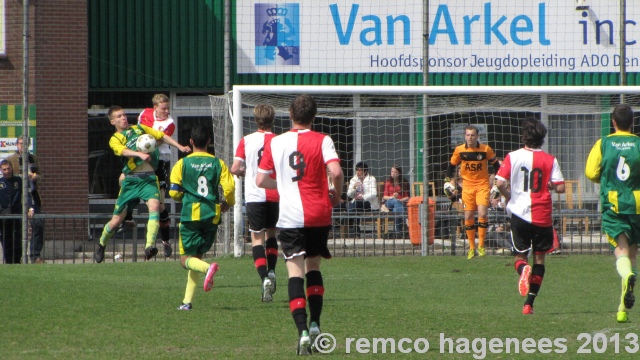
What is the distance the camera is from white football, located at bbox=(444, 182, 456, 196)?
683 inches

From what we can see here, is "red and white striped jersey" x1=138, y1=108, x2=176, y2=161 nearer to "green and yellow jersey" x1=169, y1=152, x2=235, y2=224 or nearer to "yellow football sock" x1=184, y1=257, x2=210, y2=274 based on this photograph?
"green and yellow jersey" x1=169, y1=152, x2=235, y2=224

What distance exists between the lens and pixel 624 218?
29.9ft

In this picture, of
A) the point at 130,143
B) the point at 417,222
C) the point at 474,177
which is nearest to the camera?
the point at 130,143

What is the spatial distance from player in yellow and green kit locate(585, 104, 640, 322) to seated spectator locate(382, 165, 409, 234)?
8.03m

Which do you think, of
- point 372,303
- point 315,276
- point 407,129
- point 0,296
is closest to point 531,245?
point 372,303

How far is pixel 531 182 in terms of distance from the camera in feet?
31.7

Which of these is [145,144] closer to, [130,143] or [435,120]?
[130,143]

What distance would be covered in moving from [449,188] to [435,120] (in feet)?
3.92

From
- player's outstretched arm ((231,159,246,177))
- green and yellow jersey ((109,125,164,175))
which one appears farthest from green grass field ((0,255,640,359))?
green and yellow jersey ((109,125,164,175))

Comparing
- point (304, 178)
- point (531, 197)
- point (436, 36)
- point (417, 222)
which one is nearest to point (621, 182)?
point (531, 197)

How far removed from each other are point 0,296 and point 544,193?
5426 mm

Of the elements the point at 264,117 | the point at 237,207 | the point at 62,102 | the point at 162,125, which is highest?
the point at 62,102

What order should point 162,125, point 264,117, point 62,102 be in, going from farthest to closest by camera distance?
point 62,102, point 162,125, point 264,117

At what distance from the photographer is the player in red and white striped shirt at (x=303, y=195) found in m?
7.29
